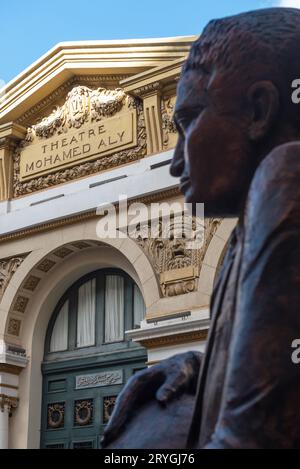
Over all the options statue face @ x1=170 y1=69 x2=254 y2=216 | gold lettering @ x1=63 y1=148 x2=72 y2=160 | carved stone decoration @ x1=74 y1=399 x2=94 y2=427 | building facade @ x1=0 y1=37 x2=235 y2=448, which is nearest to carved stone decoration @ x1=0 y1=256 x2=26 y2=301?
building facade @ x1=0 y1=37 x2=235 y2=448

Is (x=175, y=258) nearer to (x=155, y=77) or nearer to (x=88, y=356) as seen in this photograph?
(x=88, y=356)

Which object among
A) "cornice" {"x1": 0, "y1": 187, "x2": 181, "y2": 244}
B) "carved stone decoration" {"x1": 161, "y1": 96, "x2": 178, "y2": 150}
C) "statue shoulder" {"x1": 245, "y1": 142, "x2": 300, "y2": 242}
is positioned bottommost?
"statue shoulder" {"x1": 245, "y1": 142, "x2": 300, "y2": 242}

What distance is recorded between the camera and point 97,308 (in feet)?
46.9

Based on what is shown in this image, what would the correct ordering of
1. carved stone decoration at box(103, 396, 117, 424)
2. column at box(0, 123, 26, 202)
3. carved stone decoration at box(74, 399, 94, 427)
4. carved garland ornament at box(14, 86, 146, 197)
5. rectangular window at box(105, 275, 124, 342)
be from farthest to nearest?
column at box(0, 123, 26, 202) → rectangular window at box(105, 275, 124, 342) → carved garland ornament at box(14, 86, 146, 197) → carved stone decoration at box(74, 399, 94, 427) → carved stone decoration at box(103, 396, 117, 424)

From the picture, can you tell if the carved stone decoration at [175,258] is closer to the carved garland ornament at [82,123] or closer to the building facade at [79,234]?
the building facade at [79,234]

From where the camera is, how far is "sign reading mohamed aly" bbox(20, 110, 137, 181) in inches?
545

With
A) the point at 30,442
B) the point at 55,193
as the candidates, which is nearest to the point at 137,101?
the point at 55,193

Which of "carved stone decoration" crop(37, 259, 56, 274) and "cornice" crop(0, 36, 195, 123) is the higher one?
"cornice" crop(0, 36, 195, 123)

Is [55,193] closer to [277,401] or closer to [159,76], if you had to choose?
[159,76]

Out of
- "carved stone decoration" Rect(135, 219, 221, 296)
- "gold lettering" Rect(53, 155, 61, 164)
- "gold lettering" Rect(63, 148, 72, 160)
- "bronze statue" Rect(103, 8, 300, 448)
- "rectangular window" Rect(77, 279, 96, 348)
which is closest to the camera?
"bronze statue" Rect(103, 8, 300, 448)

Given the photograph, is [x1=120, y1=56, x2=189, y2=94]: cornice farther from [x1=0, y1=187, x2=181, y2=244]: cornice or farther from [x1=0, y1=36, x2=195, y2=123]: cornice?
[x1=0, y1=187, x2=181, y2=244]: cornice

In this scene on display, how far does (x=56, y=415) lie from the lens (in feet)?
46.0

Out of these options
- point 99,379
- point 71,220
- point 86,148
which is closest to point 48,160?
point 86,148

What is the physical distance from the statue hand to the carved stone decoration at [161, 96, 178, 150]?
11.4 meters
